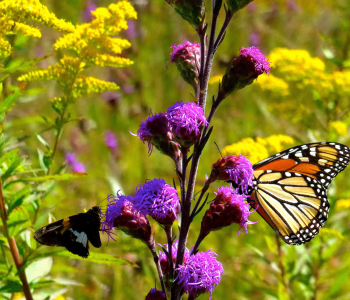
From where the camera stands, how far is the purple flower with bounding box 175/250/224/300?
153cm

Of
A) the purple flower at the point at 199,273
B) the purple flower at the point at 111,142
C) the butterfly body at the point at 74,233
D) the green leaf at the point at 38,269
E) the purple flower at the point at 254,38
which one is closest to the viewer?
the purple flower at the point at 199,273

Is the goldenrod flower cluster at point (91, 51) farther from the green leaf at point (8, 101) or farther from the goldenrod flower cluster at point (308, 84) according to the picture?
the goldenrod flower cluster at point (308, 84)

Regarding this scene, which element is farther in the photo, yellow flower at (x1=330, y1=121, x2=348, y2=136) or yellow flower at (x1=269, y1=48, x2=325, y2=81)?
yellow flower at (x1=269, y1=48, x2=325, y2=81)

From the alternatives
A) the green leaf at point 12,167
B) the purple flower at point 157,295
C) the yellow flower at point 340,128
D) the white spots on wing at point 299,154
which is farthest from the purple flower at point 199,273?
the yellow flower at point 340,128

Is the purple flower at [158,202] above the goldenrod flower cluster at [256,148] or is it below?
below

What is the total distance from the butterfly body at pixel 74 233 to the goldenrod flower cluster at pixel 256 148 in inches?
44.2

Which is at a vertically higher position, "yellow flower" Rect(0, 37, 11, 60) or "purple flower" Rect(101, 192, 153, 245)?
"yellow flower" Rect(0, 37, 11, 60)

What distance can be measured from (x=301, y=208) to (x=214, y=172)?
136 cm

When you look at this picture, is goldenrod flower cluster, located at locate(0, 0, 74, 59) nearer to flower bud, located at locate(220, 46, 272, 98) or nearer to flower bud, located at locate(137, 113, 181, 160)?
flower bud, located at locate(137, 113, 181, 160)

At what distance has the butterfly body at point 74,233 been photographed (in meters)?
1.73

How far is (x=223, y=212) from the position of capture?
65.4 inches

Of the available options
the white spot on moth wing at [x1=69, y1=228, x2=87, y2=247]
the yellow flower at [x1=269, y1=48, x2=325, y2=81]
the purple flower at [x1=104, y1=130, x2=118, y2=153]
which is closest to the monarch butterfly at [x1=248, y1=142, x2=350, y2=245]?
the yellow flower at [x1=269, y1=48, x2=325, y2=81]

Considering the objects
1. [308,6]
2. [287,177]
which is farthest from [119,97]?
[308,6]

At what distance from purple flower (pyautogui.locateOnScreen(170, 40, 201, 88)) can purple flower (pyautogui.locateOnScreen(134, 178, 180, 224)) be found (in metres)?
0.50
